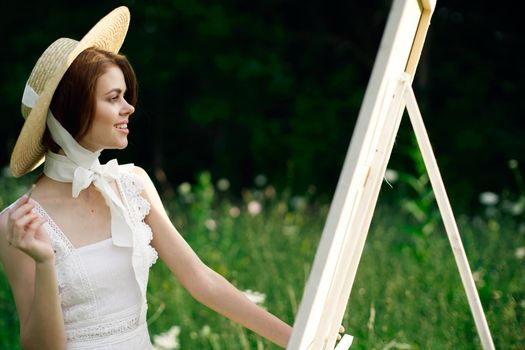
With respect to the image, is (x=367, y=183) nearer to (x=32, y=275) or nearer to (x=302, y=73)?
(x=32, y=275)

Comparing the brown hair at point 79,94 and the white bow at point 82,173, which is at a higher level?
the brown hair at point 79,94

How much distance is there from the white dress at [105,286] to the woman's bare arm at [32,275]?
0.29 feet

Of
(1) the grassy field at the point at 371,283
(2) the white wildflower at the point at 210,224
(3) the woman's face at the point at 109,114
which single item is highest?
(3) the woman's face at the point at 109,114

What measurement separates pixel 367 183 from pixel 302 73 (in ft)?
24.9

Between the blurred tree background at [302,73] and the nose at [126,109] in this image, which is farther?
the blurred tree background at [302,73]

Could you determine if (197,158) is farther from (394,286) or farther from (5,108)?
(394,286)

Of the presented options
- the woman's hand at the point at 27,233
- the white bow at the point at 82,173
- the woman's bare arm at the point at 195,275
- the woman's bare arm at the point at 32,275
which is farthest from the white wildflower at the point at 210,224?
the woman's hand at the point at 27,233

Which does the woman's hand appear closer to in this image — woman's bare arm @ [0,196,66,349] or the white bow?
woman's bare arm @ [0,196,66,349]

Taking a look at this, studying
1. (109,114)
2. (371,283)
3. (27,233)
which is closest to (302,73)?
(371,283)

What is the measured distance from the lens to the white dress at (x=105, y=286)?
1.75 meters

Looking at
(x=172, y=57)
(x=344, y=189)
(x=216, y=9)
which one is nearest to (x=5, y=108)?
(x=172, y=57)

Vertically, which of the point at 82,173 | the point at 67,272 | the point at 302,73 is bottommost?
the point at 302,73

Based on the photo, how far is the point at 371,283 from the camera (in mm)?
3441

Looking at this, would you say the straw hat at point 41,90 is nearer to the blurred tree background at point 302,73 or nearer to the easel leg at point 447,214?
the easel leg at point 447,214
